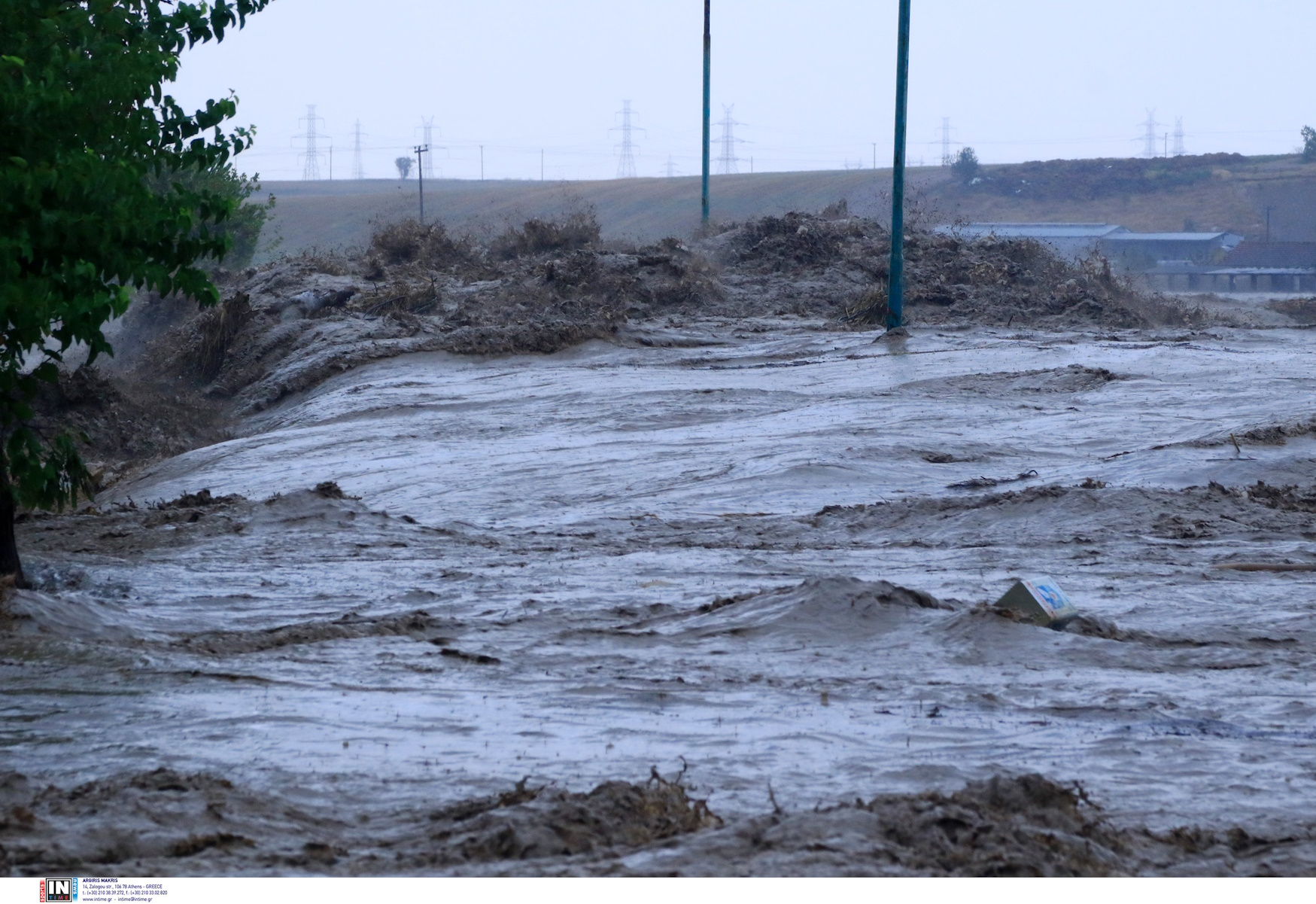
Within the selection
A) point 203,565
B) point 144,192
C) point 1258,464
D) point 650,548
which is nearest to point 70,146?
point 144,192

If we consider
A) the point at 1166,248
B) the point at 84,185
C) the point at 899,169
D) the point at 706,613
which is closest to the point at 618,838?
the point at 706,613

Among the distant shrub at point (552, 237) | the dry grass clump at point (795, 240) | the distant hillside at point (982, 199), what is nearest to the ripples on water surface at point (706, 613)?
the dry grass clump at point (795, 240)

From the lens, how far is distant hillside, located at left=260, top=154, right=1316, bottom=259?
7944 centimetres

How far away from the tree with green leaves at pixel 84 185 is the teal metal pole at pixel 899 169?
43.5ft

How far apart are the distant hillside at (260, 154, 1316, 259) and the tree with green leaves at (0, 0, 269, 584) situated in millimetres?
67186

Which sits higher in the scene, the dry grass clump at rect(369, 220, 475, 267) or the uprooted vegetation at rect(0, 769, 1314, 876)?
the dry grass clump at rect(369, 220, 475, 267)

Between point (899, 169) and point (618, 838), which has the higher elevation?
point (899, 169)

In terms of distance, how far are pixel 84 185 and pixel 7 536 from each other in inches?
88.2

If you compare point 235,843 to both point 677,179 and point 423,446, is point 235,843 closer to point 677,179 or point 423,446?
point 423,446

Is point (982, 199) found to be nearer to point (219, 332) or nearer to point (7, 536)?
point (219, 332)

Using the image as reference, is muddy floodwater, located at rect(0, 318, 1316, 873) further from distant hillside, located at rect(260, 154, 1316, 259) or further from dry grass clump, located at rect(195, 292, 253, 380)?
distant hillside, located at rect(260, 154, 1316, 259)

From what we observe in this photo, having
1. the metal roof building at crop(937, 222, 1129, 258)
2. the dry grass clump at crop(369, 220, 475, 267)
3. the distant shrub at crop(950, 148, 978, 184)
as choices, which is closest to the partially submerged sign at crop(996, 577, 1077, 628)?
the dry grass clump at crop(369, 220, 475, 267)

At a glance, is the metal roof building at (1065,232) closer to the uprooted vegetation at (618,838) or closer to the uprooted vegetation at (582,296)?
the uprooted vegetation at (582,296)

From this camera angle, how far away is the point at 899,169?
20094 mm
